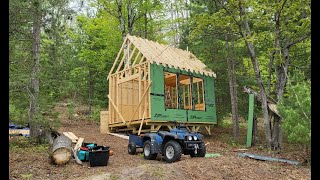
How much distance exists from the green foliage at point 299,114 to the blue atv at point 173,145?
2.83m

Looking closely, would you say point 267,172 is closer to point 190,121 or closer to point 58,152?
point 58,152

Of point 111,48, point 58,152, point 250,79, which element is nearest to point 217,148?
point 250,79

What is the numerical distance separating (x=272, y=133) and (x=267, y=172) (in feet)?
15.8

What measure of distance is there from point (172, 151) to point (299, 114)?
11.9ft

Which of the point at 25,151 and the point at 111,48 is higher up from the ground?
the point at 111,48

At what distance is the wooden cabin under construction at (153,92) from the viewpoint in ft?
44.8

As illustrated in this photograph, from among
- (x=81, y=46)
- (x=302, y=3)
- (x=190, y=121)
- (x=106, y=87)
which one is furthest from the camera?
(x=81, y=46)

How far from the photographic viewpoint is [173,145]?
851cm

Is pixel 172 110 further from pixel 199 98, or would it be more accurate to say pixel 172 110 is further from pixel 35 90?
pixel 35 90

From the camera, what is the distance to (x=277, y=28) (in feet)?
36.0

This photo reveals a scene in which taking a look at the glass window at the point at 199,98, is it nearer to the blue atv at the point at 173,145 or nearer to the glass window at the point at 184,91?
the glass window at the point at 184,91

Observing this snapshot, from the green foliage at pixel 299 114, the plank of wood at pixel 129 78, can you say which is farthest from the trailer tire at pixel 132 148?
the green foliage at pixel 299 114

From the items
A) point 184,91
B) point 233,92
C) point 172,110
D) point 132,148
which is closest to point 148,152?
point 132,148

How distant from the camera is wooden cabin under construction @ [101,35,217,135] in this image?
44.8 feet
